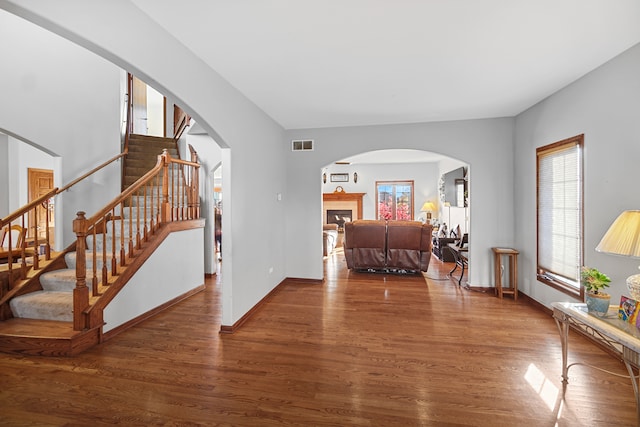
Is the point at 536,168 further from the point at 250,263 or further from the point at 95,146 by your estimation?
the point at 95,146

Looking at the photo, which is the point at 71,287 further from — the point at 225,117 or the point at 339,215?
the point at 339,215

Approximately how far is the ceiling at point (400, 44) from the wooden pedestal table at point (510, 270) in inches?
81.4

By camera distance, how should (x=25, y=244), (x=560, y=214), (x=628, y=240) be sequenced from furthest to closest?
(x=560, y=214) < (x=25, y=244) < (x=628, y=240)

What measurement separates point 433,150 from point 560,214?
1.87 m

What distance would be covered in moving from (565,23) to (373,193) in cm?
841

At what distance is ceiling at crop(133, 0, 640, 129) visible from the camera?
6.16ft

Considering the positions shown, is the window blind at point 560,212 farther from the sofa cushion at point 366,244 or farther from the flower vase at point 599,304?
the sofa cushion at point 366,244

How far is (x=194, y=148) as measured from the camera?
5504mm

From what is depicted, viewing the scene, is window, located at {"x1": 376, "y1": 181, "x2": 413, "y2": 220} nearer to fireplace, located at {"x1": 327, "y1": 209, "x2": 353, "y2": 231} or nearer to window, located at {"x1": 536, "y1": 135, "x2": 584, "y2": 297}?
fireplace, located at {"x1": 327, "y1": 209, "x2": 353, "y2": 231}

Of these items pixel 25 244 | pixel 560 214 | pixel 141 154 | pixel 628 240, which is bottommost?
pixel 25 244

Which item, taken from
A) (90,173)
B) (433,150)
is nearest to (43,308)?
(90,173)

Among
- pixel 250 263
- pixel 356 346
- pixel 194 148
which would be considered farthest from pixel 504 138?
pixel 194 148

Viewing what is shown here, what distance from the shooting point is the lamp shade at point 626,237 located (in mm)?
1672

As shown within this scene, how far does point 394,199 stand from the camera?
10.2m
